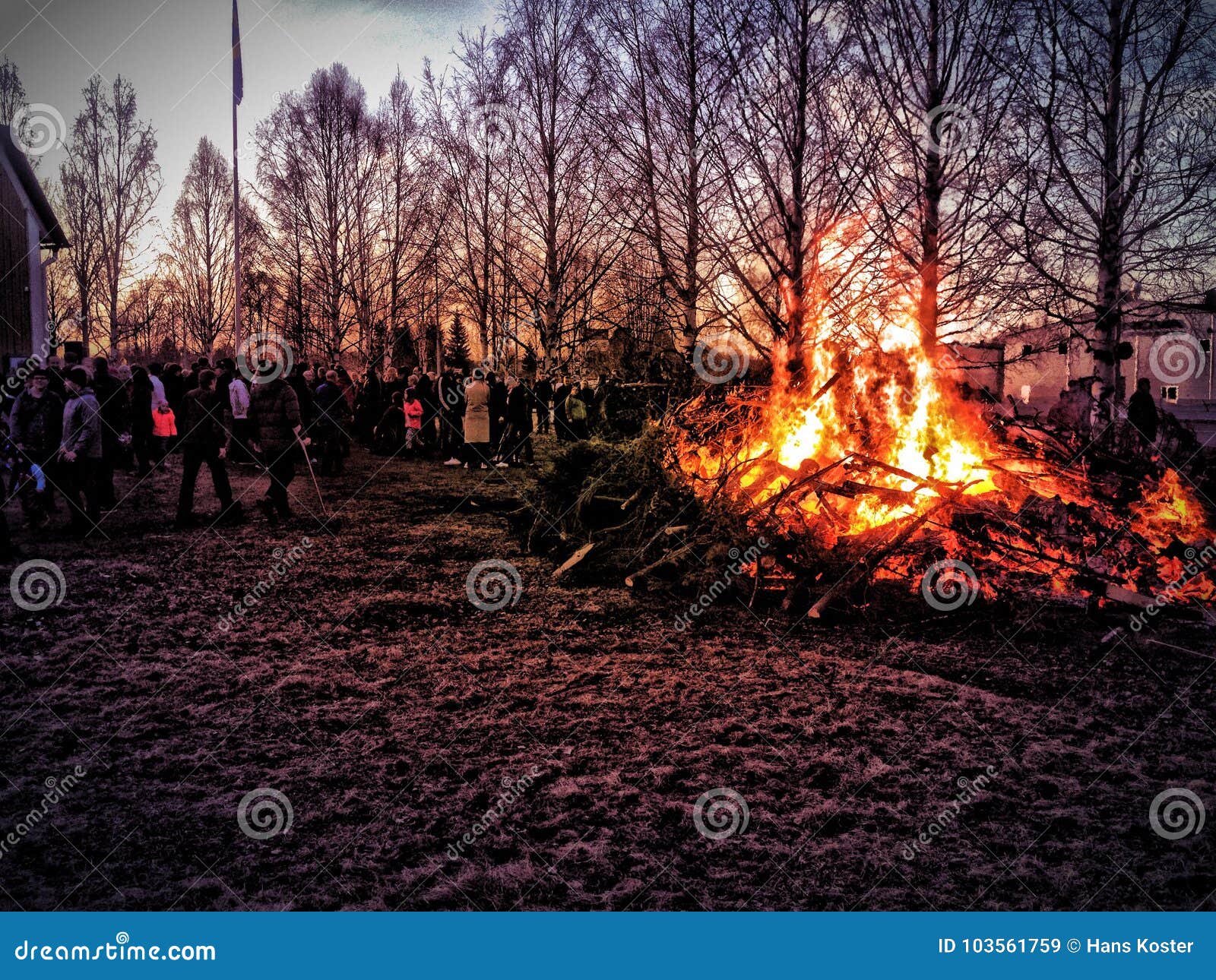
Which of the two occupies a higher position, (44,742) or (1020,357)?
(1020,357)

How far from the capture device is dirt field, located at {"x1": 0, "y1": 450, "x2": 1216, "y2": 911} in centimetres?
328

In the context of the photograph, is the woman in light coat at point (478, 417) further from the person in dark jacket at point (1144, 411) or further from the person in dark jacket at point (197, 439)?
the person in dark jacket at point (1144, 411)

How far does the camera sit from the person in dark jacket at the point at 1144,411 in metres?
13.5

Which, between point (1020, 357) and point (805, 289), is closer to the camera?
Answer: point (1020, 357)

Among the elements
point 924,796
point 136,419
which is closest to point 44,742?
point 924,796

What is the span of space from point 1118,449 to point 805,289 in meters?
4.25

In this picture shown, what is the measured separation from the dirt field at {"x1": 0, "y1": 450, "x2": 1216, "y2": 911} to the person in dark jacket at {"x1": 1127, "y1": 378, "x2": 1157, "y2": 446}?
840 centimetres

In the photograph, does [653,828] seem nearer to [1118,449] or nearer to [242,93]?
[1118,449]

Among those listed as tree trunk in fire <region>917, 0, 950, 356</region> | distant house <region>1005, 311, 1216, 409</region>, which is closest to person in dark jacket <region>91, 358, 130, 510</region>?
tree trunk in fire <region>917, 0, 950, 356</region>

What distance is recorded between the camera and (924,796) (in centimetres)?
398

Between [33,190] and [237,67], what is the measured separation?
756cm

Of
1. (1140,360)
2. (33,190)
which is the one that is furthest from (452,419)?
(1140,360)

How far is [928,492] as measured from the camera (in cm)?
789

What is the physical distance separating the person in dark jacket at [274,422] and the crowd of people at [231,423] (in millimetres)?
16
